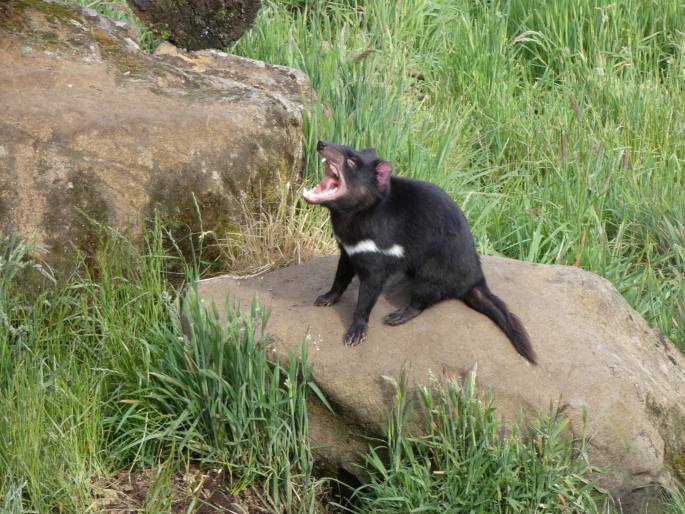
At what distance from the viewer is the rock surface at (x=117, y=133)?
148 inches

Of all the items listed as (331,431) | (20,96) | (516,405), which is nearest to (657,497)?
(516,405)

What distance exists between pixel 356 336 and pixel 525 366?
0.56m

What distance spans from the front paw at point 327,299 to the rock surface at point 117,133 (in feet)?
2.69

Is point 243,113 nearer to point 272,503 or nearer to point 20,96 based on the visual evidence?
point 20,96

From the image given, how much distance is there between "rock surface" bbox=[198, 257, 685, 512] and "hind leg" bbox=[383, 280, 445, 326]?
2 centimetres

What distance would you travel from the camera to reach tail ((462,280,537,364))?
316 cm

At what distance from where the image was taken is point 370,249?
3.21 metres

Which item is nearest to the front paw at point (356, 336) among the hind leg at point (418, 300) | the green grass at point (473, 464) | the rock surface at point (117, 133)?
the hind leg at point (418, 300)

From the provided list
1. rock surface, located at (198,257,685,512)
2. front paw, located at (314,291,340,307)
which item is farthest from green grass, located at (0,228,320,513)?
front paw, located at (314,291,340,307)

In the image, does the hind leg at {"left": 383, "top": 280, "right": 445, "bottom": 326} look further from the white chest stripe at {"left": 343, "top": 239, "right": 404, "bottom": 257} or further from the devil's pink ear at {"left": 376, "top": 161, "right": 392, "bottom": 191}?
the devil's pink ear at {"left": 376, "top": 161, "right": 392, "bottom": 191}

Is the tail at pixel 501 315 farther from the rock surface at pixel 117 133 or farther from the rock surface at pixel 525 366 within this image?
the rock surface at pixel 117 133

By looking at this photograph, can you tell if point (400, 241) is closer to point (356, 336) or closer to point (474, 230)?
point (356, 336)

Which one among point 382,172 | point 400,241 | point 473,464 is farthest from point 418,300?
point 473,464

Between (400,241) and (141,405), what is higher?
(400,241)
